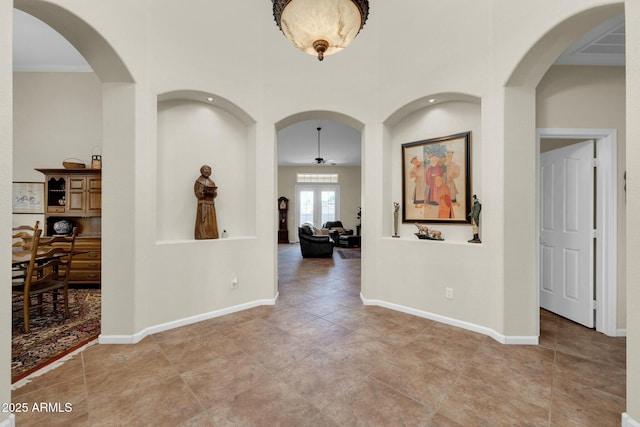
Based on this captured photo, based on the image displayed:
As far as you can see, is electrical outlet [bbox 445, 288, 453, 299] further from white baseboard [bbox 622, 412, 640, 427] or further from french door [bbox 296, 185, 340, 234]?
french door [bbox 296, 185, 340, 234]

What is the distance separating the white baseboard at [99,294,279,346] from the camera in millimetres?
2549

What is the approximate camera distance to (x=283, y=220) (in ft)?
36.8

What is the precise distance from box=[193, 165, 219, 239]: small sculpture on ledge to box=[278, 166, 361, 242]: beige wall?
8.17 metres

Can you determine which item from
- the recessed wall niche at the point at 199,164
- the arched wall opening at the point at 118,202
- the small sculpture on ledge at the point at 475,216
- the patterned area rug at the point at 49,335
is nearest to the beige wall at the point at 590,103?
the small sculpture on ledge at the point at 475,216

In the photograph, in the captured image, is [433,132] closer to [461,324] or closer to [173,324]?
[461,324]

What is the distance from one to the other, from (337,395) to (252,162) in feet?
9.32

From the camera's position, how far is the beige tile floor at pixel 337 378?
1637 mm

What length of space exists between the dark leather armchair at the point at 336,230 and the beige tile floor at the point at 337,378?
22.4 ft

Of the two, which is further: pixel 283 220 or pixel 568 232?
pixel 283 220

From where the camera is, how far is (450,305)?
301 centimetres

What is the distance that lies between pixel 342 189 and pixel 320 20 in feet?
32.4

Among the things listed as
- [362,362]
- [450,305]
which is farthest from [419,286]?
[362,362]

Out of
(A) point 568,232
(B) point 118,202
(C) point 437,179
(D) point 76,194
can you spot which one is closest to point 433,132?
(C) point 437,179

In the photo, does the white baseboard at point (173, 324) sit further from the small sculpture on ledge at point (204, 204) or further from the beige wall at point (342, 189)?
the beige wall at point (342, 189)
